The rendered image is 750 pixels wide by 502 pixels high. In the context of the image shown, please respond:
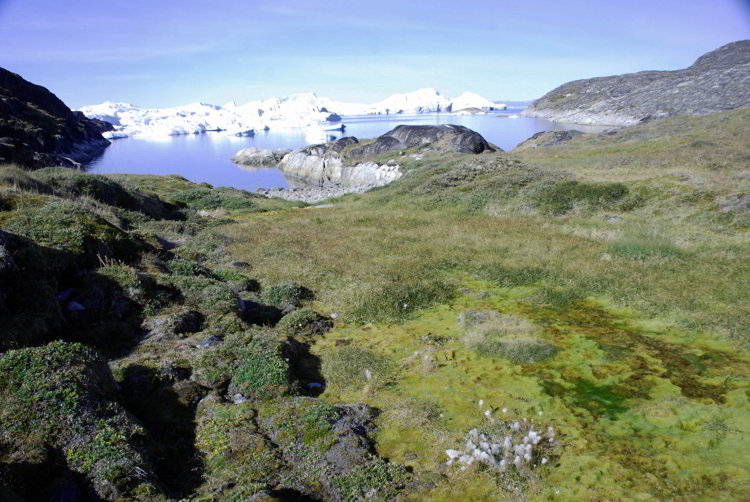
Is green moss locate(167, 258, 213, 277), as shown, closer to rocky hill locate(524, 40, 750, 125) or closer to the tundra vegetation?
the tundra vegetation

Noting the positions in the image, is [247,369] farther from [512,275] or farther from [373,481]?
[512,275]

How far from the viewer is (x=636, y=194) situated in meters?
26.1

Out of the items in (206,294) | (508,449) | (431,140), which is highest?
(431,140)

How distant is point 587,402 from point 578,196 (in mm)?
22068

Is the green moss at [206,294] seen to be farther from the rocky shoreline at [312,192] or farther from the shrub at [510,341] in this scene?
the rocky shoreline at [312,192]

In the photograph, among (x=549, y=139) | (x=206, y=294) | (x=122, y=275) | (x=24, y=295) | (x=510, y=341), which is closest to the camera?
(x=24, y=295)

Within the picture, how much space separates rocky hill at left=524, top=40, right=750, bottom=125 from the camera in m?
95.6

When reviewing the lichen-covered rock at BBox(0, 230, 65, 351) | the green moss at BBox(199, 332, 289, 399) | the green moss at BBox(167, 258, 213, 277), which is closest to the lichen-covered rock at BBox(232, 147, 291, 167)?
the green moss at BBox(167, 258, 213, 277)

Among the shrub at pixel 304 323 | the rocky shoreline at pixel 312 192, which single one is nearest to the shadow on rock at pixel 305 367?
the shrub at pixel 304 323

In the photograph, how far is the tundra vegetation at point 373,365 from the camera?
5.82m

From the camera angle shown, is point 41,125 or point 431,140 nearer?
point 431,140

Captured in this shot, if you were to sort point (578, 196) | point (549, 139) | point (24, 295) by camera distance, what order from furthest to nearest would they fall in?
point (549, 139)
point (578, 196)
point (24, 295)

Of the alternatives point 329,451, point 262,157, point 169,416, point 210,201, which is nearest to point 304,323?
point 169,416

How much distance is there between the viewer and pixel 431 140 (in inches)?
2916
